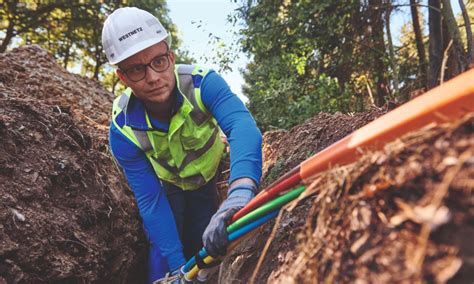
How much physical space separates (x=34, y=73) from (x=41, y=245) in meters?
3.50

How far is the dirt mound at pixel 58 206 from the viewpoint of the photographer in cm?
235

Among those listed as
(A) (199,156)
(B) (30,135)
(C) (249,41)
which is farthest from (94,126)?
(C) (249,41)

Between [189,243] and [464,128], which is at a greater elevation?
[464,128]

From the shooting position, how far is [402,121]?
1052mm

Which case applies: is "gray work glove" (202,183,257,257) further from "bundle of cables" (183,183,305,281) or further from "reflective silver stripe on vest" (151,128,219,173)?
"reflective silver stripe on vest" (151,128,219,173)

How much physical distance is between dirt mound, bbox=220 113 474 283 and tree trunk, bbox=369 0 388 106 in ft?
22.2

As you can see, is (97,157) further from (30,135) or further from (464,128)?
(464,128)

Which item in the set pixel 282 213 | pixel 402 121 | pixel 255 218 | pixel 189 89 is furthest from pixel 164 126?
pixel 402 121

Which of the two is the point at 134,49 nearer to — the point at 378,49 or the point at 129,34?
the point at 129,34

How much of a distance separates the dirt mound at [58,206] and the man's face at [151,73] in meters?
0.82

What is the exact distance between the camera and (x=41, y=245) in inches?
94.0

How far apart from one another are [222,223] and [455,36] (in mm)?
5129

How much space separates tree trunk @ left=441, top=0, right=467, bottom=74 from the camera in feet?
17.1

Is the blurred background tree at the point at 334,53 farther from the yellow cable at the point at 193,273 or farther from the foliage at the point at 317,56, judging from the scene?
the yellow cable at the point at 193,273
